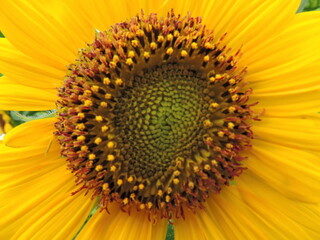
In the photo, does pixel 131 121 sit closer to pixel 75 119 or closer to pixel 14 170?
pixel 75 119

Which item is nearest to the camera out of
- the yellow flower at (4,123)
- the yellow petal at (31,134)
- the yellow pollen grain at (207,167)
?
the yellow pollen grain at (207,167)

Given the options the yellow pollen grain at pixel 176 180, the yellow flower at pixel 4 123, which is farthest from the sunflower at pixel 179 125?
the yellow flower at pixel 4 123

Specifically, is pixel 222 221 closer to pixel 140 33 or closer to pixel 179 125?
pixel 179 125

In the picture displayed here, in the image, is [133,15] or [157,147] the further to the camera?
[133,15]

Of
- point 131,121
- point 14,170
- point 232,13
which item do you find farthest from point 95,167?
point 232,13

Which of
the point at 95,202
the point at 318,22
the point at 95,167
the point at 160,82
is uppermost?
the point at 318,22

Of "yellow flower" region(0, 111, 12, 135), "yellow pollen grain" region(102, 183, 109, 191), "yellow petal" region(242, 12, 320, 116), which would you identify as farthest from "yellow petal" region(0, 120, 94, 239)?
"yellow flower" region(0, 111, 12, 135)

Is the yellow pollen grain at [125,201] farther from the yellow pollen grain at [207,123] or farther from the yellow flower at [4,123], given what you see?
the yellow flower at [4,123]

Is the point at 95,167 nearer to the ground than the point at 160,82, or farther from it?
nearer to the ground
